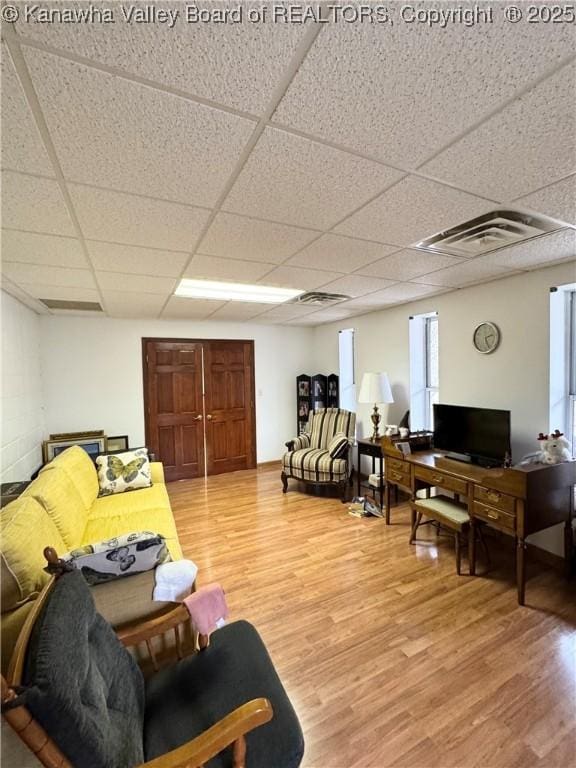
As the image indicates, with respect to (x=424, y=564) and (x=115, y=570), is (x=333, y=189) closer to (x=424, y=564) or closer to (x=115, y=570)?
(x=115, y=570)

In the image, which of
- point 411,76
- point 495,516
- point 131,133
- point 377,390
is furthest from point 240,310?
point 411,76

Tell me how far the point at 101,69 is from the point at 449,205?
149cm

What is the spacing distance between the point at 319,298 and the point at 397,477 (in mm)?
2043

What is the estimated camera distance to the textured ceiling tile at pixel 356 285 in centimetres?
293

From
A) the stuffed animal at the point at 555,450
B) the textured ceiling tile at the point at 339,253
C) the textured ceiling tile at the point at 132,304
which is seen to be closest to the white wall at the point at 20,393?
the textured ceiling tile at the point at 132,304

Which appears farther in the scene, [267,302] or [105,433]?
[105,433]

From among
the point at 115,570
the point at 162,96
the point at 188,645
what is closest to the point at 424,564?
the point at 188,645

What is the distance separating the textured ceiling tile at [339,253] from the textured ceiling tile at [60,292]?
82.3 inches

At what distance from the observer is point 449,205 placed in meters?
1.63

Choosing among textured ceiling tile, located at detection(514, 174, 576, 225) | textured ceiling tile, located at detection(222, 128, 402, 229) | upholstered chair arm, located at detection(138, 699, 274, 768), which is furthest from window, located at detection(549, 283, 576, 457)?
upholstered chair arm, located at detection(138, 699, 274, 768)

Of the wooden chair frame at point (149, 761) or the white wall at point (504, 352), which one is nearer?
the wooden chair frame at point (149, 761)

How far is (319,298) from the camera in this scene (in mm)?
3697

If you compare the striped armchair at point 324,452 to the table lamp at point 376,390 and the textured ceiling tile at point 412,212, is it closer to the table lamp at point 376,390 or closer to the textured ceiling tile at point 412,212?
the table lamp at point 376,390

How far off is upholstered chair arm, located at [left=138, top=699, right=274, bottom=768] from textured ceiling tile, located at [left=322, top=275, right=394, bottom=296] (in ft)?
8.88
